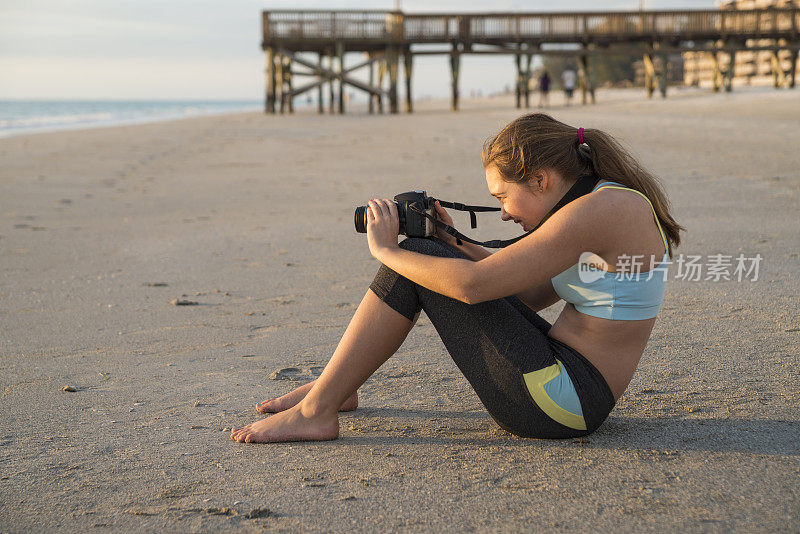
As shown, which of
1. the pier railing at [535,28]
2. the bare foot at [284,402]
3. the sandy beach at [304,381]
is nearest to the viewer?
the sandy beach at [304,381]

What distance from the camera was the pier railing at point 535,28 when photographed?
84.3 feet

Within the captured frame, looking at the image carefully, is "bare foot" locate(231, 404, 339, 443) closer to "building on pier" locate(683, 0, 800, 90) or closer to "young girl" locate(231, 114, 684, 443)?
"young girl" locate(231, 114, 684, 443)

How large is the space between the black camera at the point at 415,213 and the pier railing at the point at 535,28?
2446 centimetres

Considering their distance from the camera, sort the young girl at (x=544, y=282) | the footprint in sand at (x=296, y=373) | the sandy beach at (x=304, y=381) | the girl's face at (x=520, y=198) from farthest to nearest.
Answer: the footprint in sand at (x=296, y=373), the girl's face at (x=520, y=198), the young girl at (x=544, y=282), the sandy beach at (x=304, y=381)

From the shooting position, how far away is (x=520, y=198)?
2207mm

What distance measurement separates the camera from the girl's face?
2.19 meters

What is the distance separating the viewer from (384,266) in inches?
90.6

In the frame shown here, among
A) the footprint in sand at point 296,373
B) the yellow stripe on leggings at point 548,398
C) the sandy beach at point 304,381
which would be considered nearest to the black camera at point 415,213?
the yellow stripe on leggings at point 548,398

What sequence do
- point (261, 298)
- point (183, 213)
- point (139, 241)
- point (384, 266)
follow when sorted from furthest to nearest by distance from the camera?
point (183, 213) → point (139, 241) → point (261, 298) → point (384, 266)

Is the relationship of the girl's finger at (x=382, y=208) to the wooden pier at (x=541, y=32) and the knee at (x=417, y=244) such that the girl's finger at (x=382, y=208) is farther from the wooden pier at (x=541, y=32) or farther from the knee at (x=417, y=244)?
the wooden pier at (x=541, y=32)

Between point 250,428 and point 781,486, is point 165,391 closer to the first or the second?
point 250,428

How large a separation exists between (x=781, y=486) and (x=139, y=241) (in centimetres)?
481

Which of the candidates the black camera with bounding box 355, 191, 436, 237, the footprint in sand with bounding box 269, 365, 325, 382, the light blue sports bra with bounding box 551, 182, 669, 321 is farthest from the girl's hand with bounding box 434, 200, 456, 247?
the footprint in sand with bounding box 269, 365, 325, 382

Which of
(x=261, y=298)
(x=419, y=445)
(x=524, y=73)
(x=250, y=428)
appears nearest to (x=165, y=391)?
(x=250, y=428)
